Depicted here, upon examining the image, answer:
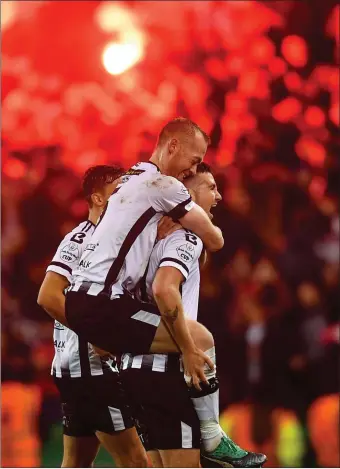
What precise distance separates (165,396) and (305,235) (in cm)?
421

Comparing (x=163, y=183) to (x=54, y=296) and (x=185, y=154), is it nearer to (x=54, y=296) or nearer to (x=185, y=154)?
(x=185, y=154)

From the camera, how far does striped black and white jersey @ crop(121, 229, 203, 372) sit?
327cm

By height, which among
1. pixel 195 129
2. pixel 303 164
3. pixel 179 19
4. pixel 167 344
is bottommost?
pixel 167 344

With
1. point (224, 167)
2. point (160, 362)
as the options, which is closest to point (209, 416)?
point (160, 362)

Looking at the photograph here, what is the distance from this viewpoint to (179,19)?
26.3ft

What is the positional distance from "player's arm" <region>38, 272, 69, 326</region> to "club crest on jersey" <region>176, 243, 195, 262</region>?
61cm

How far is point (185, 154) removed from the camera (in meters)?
3.45

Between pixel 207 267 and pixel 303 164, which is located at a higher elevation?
pixel 303 164

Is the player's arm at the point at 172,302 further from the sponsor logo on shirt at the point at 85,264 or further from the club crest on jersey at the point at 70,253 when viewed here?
the club crest on jersey at the point at 70,253

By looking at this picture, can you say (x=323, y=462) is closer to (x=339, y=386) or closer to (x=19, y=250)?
(x=339, y=386)

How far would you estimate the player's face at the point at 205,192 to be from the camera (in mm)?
3613

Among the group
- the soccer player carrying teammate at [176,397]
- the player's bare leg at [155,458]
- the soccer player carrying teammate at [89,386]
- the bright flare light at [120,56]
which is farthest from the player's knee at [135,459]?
the bright flare light at [120,56]

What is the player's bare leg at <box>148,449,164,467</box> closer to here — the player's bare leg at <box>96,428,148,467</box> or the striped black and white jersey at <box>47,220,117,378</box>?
Answer: the player's bare leg at <box>96,428,148,467</box>

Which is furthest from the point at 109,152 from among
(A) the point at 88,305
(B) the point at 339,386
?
(A) the point at 88,305
